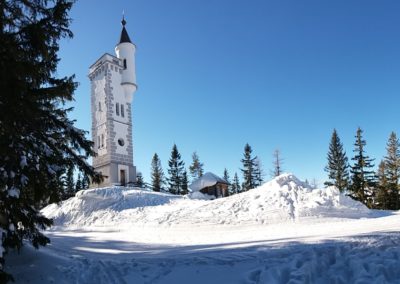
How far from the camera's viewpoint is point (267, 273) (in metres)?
6.54

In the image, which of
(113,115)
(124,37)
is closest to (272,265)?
(113,115)

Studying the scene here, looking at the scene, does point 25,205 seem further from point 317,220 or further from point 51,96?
point 317,220

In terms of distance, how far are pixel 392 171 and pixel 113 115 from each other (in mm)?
33030

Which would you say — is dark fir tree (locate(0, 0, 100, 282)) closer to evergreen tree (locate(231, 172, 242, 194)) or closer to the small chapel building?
the small chapel building

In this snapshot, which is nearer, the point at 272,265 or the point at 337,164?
the point at 272,265

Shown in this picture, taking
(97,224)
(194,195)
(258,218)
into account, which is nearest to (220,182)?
(194,195)

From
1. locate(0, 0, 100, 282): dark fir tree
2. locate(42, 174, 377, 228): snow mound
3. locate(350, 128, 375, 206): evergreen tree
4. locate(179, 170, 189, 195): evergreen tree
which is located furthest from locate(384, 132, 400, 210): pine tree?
locate(0, 0, 100, 282): dark fir tree

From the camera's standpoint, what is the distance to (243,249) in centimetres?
831

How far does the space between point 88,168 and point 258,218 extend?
349 inches

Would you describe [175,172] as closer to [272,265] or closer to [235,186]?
[235,186]

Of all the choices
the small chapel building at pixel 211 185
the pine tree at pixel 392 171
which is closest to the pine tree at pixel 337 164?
the pine tree at pixel 392 171

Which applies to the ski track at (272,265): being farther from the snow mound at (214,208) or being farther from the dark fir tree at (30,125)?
the snow mound at (214,208)

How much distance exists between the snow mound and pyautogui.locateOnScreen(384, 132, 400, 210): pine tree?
2109 cm

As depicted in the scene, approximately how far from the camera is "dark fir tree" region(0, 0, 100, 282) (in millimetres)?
6734
